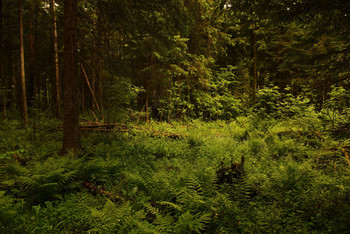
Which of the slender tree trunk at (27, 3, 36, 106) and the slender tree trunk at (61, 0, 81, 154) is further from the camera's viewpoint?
the slender tree trunk at (27, 3, 36, 106)

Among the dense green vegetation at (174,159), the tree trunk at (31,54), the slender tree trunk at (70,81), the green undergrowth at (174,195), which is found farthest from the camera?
the tree trunk at (31,54)

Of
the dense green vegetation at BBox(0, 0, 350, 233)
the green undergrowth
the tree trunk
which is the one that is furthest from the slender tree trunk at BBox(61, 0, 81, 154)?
the tree trunk

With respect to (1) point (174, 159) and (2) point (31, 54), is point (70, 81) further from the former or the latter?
(2) point (31, 54)

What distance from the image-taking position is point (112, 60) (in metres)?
7.58

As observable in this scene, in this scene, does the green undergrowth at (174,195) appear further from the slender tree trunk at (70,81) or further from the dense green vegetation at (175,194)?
the slender tree trunk at (70,81)

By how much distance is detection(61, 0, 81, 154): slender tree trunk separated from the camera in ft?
20.9

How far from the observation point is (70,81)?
21.4 feet

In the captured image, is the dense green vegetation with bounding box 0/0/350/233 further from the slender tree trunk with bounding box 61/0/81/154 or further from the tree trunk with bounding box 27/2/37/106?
the tree trunk with bounding box 27/2/37/106

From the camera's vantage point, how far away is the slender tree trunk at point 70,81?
20.9ft

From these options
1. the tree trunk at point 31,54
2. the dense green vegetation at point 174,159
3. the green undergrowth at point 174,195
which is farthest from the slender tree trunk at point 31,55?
the green undergrowth at point 174,195

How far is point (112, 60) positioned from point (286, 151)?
7.76m

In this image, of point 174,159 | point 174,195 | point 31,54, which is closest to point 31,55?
point 31,54

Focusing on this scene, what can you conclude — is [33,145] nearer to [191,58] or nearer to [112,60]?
[112,60]

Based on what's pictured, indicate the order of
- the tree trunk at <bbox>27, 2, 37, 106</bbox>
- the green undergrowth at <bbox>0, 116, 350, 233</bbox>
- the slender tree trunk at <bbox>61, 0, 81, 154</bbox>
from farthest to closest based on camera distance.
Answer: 1. the tree trunk at <bbox>27, 2, 37, 106</bbox>
2. the slender tree trunk at <bbox>61, 0, 81, 154</bbox>
3. the green undergrowth at <bbox>0, 116, 350, 233</bbox>
